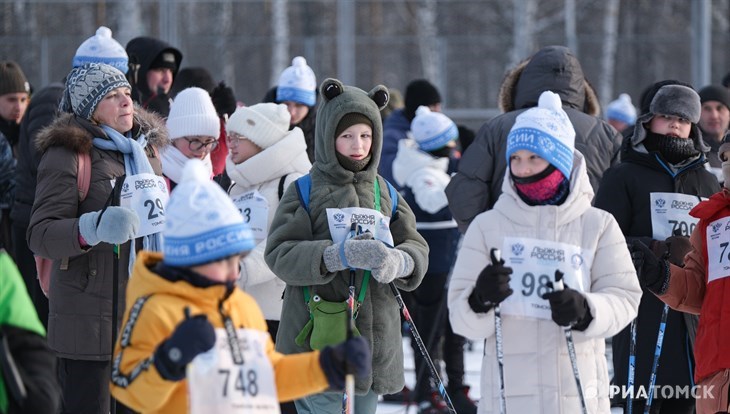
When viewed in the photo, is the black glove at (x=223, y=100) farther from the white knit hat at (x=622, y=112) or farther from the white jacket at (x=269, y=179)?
the white knit hat at (x=622, y=112)

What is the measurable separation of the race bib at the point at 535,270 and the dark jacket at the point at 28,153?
13.4ft

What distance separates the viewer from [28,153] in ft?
26.5

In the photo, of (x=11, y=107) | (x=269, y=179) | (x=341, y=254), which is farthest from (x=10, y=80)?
(x=341, y=254)

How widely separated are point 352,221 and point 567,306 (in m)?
1.49

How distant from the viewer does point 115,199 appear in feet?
19.1

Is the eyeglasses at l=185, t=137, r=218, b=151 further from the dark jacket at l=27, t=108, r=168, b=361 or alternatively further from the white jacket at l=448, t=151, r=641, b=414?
the white jacket at l=448, t=151, r=641, b=414

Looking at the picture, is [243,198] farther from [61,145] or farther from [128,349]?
[128,349]

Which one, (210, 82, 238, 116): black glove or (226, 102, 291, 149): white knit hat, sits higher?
(210, 82, 238, 116): black glove

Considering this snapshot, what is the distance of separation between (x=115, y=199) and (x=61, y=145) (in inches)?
13.8

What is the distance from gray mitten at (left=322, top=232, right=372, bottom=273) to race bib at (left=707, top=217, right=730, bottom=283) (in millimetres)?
1478

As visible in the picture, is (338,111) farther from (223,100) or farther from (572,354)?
(223,100)

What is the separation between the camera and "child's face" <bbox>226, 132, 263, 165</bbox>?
688 cm

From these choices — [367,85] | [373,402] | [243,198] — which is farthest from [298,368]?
[367,85]

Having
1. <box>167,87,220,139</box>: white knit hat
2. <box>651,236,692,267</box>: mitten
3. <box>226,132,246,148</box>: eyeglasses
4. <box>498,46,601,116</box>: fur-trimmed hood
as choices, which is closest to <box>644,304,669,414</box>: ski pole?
<box>651,236,692,267</box>: mitten
